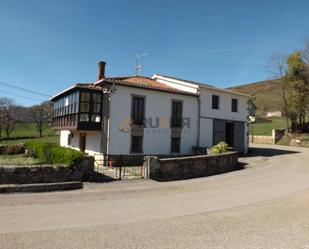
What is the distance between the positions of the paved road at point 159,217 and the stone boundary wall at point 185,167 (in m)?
1.79

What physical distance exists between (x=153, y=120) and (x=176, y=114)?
2.39 metres

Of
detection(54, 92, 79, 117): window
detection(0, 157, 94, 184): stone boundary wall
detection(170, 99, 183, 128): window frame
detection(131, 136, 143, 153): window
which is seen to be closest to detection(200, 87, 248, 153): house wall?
detection(170, 99, 183, 128): window frame

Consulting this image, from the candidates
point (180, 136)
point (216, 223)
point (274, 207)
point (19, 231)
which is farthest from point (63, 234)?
point (180, 136)

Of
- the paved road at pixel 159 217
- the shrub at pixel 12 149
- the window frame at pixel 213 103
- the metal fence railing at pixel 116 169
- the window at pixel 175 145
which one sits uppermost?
the window frame at pixel 213 103

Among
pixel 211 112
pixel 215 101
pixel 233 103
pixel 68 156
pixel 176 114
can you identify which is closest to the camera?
pixel 68 156

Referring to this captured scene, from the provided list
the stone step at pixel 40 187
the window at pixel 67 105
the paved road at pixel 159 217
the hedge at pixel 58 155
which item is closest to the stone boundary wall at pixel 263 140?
the window at pixel 67 105

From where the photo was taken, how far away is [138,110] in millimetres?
22188

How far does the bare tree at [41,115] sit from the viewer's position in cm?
6678

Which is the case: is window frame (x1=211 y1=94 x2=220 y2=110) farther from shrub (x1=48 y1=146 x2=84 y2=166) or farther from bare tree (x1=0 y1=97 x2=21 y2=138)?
bare tree (x1=0 y1=97 x2=21 y2=138)

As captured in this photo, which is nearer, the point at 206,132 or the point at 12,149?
the point at 206,132

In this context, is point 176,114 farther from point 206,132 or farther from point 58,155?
point 58,155

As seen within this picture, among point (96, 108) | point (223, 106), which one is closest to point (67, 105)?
point (96, 108)

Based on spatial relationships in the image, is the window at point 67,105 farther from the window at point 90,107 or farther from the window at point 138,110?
the window at point 138,110

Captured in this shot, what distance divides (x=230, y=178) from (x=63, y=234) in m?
11.1
